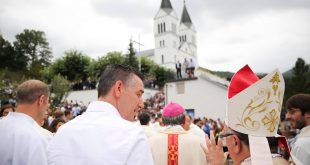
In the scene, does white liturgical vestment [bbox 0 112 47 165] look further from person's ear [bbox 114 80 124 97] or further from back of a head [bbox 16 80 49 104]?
person's ear [bbox 114 80 124 97]

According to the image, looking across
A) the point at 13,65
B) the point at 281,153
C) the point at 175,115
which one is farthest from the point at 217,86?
the point at 13,65

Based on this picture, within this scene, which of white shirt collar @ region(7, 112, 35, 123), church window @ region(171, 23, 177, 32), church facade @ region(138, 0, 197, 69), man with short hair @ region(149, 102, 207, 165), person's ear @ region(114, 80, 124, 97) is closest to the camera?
person's ear @ region(114, 80, 124, 97)

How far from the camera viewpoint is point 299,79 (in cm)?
4938

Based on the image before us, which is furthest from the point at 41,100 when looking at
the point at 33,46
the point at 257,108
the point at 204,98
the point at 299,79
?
the point at 33,46

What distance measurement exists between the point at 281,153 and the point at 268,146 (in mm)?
195

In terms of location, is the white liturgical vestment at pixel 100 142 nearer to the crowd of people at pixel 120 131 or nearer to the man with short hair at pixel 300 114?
the crowd of people at pixel 120 131

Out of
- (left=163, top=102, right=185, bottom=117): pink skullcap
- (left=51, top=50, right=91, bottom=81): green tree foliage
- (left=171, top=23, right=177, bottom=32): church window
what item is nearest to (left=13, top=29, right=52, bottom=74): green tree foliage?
(left=51, top=50, right=91, bottom=81): green tree foliage

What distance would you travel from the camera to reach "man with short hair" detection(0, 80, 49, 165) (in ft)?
10.0

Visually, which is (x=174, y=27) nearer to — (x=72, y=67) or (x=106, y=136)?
(x=72, y=67)

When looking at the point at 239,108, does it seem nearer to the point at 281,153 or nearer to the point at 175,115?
the point at 281,153

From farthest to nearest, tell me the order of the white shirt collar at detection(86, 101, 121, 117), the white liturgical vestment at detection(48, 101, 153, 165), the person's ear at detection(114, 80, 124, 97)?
1. the person's ear at detection(114, 80, 124, 97)
2. the white shirt collar at detection(86, 101, 121, 117)
3. the white liturgical vestment at detection(48, 101, 153, 165)

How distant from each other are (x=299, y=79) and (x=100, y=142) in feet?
171

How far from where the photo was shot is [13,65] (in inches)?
2405

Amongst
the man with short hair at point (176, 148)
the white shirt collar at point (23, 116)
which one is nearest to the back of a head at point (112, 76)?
the white shirt collar at point (23, 116)
